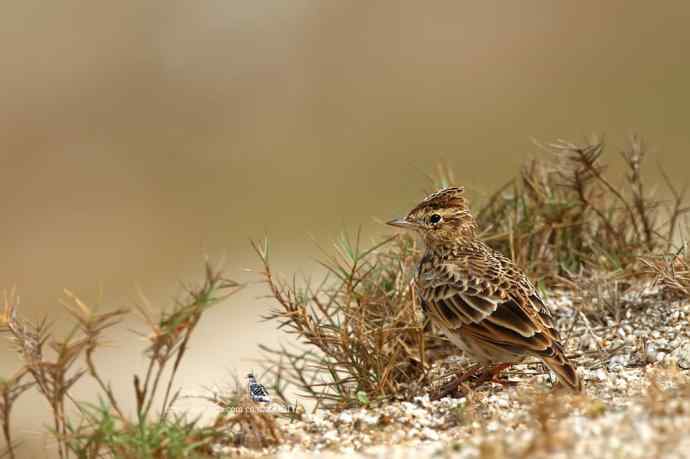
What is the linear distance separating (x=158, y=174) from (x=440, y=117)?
5.67 meters

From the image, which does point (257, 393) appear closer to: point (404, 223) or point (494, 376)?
point (494, 376)

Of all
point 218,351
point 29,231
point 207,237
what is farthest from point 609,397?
point 29,231

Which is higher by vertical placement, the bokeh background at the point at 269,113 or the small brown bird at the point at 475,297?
the bokeh background at the point at 269,113

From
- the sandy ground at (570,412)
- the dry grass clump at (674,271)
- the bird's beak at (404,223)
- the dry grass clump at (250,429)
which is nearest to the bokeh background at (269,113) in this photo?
the bird's beak at (404,223)

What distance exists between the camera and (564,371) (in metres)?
4.48

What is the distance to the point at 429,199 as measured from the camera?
5527mm

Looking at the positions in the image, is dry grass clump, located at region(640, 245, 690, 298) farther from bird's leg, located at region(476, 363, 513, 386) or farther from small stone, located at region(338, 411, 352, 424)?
small stone, located at region(338, 411, 352, 424)

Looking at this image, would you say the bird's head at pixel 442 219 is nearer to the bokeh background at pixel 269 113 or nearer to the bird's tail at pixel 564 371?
the bird's tail at pixel 564 371

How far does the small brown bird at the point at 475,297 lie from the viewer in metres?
4.66

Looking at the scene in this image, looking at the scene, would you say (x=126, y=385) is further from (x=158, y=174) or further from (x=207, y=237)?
(x=158, y=174)

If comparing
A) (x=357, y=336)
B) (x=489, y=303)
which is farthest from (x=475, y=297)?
(x=357, y=336)

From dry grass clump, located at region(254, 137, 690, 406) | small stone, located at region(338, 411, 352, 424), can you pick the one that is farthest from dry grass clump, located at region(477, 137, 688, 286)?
small stone, located at region(338, 411, 352, 424)

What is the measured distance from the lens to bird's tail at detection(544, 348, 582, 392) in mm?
4426

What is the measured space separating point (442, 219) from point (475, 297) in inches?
26.2
